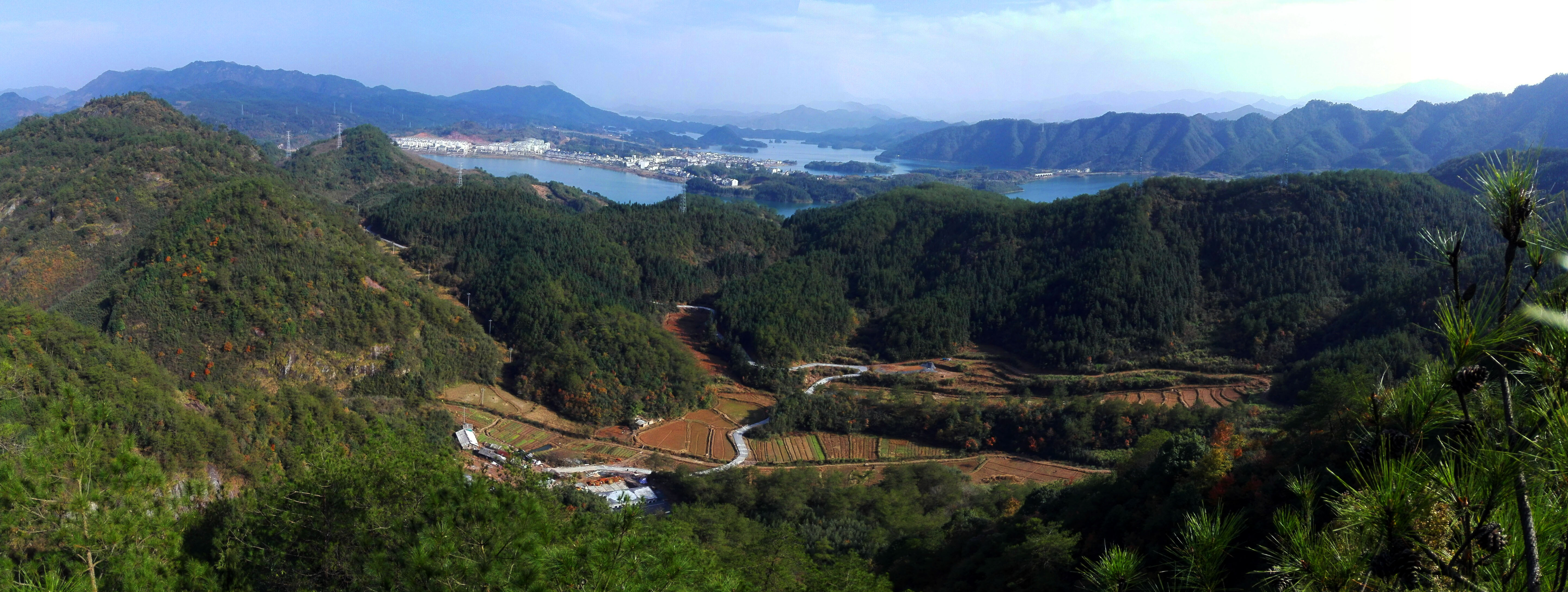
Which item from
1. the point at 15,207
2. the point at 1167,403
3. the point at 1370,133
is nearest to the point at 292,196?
the point at 15,207

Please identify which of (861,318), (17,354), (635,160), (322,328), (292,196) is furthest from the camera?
(635,160)

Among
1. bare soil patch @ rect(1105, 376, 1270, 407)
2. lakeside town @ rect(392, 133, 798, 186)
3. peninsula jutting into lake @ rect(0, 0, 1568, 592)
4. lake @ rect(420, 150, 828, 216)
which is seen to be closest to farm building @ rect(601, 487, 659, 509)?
peninsula jutting into lake @ rect(0, 0, 1568, 592)

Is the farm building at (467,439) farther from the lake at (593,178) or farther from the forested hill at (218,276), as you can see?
the lake at (593,178)

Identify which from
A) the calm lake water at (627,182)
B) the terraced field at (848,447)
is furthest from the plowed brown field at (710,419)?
the calm lake water at (627,182)

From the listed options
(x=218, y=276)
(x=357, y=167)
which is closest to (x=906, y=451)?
(x=218, y=276)

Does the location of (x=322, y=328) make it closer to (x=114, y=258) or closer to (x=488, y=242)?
(x=114, y=258)
